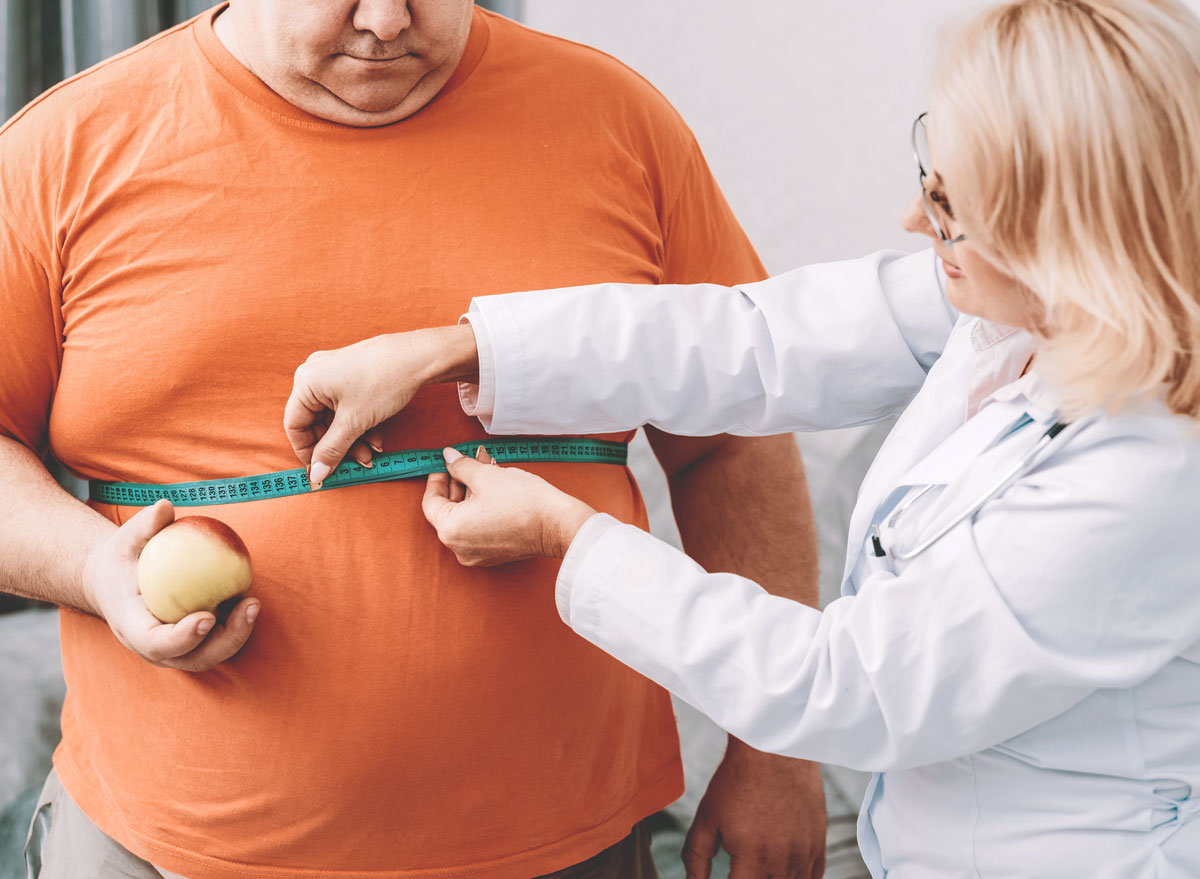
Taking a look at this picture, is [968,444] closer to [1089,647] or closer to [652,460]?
[1089,647]

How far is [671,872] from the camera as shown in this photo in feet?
6.49

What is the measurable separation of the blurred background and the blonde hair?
1305 mm

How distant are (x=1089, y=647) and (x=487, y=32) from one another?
1.03 metres

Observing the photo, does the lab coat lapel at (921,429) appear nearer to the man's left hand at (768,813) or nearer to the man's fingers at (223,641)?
the man's left hand at (768,813)

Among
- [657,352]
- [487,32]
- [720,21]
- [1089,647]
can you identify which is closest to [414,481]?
[657,352]

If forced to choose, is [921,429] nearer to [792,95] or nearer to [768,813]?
[768,813]

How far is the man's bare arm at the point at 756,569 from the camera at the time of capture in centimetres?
155

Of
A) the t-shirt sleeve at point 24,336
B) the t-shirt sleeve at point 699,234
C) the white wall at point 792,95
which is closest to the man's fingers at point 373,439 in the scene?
the t-shirt sleeve at point 24,336

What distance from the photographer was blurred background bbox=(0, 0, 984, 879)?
6.94ft

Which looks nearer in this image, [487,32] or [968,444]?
[968,444]

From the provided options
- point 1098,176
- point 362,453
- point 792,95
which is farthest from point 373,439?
point 792,95

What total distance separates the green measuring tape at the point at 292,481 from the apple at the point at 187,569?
0.31 ft

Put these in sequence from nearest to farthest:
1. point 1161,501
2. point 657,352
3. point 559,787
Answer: point 1161,501 → point 657,352 → point 559,787

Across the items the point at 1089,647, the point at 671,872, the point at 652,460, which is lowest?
the point at 671,872
